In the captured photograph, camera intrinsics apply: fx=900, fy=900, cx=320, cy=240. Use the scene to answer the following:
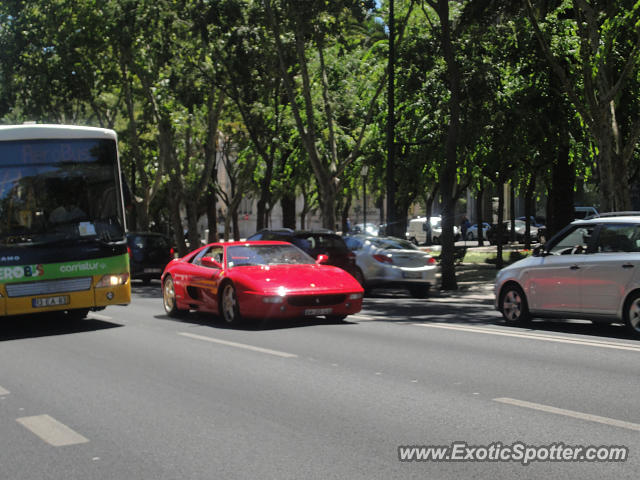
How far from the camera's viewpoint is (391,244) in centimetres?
2148

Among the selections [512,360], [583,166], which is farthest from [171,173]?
[512,360]

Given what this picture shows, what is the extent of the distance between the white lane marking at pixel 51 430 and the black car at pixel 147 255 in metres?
21.7

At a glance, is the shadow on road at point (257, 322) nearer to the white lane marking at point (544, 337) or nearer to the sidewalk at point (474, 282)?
the white lane marking at point (544, 337)

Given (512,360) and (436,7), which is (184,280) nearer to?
(512,360)

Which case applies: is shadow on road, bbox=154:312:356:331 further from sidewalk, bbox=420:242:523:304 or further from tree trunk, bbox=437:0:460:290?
tree trunk, bbox=437:0:460:290

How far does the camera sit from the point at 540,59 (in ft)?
84.2

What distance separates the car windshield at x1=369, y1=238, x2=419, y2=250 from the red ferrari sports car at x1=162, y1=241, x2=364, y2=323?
5.89 metres

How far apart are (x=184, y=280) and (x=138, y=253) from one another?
13590 millimetres

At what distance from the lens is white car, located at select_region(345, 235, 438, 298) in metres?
20.6

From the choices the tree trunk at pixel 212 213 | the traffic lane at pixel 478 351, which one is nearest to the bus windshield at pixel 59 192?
the traffic lane at pixel 478 351

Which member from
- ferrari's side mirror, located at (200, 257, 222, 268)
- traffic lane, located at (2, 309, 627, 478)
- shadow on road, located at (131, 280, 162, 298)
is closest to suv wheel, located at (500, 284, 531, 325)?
ferrari's side mirror, located at (200, 257, 222, 268)

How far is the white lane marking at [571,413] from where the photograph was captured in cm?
656

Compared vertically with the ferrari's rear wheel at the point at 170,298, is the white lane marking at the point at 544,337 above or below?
below

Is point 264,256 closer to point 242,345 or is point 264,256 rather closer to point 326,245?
point 242,345
